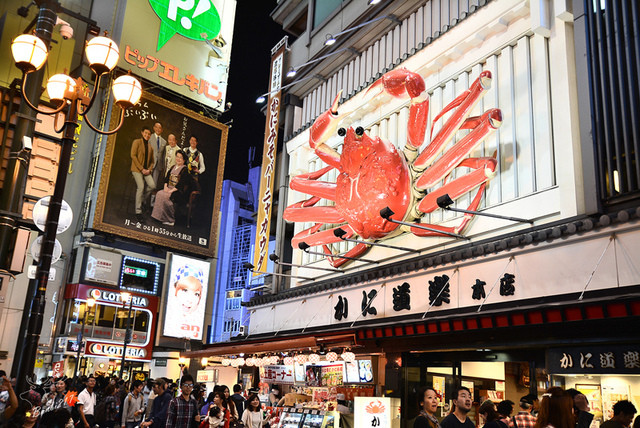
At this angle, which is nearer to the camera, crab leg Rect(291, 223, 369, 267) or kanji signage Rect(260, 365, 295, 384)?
crab leg Rect(291, 223, 369, 267)

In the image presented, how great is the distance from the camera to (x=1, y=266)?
49.4 feet

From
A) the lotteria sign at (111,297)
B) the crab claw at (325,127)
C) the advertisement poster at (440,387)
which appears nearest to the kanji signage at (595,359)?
the advertisement poster at (440,387)

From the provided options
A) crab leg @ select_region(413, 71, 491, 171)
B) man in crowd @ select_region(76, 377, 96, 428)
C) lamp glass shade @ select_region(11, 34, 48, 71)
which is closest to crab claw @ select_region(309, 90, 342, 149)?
crab leg @ select_region(413, 71, 491, 171)

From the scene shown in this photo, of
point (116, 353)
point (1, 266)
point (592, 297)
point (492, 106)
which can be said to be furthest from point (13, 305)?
point (592, 297)

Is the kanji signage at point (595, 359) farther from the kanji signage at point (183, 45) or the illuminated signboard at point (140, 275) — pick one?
the kanji signage at point (183, 45)

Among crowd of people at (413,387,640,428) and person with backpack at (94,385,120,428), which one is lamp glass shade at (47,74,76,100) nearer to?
person with backpack at (94,385,120,428)

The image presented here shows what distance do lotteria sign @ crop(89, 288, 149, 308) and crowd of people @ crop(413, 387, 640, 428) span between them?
26.3 m

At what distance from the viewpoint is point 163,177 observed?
33375 millimetres

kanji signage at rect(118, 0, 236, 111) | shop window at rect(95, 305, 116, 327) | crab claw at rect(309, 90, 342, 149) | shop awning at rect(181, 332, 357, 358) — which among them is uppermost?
kanji signage at rect(118, 0, 236, 111)

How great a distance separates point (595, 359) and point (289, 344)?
7013mm

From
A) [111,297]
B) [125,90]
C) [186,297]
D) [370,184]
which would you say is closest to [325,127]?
[370,184]

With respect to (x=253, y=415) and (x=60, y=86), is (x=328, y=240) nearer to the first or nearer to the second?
(x=253, y=415)

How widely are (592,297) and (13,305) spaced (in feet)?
85.5

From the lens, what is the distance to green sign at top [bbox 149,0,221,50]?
35000 millimetres
